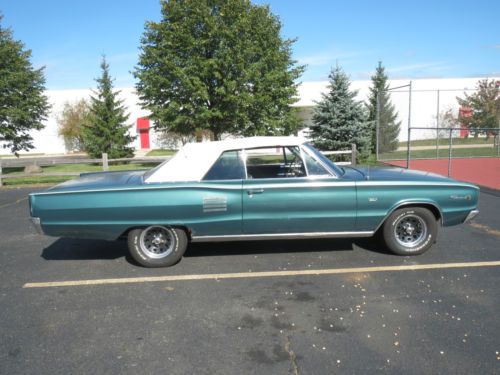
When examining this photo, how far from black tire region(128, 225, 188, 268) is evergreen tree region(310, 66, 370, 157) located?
13.5 m

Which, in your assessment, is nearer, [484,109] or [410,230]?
[410,230]

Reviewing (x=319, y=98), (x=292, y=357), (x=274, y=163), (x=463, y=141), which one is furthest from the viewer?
(x=319, y=98)

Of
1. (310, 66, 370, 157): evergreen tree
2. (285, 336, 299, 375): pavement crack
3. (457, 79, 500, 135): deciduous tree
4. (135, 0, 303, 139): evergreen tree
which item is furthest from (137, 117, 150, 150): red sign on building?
(285, 336, 299, 375): pavement crack

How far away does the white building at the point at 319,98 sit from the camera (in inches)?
1243

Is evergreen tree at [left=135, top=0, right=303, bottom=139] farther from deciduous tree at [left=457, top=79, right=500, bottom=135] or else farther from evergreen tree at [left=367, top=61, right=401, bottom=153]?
deciduous tree at [left=457, top=79, right=500, bottom=135]

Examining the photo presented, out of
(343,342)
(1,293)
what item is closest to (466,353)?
(343,342)

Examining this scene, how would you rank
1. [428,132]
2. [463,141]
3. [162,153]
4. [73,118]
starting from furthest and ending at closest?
[162,153]
[73,118]
[428,132]
[463,141]

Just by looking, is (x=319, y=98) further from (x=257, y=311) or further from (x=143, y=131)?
(x=257, y=311)

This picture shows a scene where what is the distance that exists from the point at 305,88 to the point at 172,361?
106 ft

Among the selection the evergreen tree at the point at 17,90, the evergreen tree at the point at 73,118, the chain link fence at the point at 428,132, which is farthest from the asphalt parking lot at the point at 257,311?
the evergreen tree at the point at 73,118

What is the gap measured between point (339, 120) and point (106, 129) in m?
12.7

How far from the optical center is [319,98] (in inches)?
1282

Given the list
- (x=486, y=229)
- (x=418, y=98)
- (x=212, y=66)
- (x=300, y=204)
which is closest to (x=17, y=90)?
(x=212, y=66)

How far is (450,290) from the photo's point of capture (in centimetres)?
425
